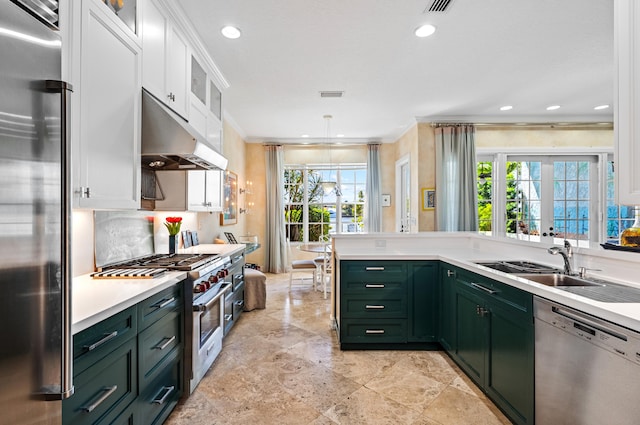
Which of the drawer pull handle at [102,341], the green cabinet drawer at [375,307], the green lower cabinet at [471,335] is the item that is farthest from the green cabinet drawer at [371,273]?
the drawer pull handle at [102,341]

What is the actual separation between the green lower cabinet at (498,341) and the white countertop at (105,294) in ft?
6.71

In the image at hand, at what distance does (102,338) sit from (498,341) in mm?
2161

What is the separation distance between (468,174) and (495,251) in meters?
1.98

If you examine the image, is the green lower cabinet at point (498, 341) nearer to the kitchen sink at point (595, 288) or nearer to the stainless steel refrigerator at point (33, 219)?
the kitchen sink at point (595, 288)

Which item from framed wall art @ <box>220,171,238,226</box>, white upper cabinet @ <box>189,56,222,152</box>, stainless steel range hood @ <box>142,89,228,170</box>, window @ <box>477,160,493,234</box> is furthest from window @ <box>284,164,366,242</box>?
stainless steel range hood @ <box>142,89,228,170</box>

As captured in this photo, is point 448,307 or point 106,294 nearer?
point 106,294

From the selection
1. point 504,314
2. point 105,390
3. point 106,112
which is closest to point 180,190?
point 106,112

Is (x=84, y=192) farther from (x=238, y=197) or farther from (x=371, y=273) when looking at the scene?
Answer: (x=238, y=197)

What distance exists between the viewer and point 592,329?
133cm

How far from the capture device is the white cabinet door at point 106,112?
145 centimetres

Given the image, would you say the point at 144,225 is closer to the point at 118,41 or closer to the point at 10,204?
the point at 118,41

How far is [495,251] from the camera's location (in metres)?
3.13

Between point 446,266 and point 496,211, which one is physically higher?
point 496,211

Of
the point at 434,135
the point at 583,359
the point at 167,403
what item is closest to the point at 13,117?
the point at 167,403
